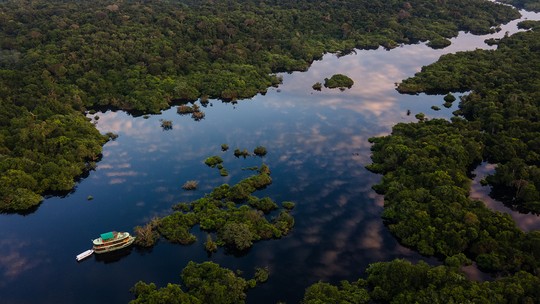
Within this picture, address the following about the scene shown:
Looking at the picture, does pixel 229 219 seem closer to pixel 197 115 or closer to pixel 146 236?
pixel 146 236

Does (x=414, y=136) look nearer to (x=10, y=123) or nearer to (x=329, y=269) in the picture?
(x=329, y=269)

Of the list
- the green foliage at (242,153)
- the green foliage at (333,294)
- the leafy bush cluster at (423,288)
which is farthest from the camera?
the green foliage at (242,153)

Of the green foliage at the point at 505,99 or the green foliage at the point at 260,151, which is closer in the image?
the green foliage at the point at 505,99

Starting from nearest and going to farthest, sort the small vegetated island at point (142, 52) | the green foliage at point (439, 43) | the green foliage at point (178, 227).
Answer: the green foliage at point (178, 227), the small vegetated island at point (142, 52), the green foliage at point (439, 43)

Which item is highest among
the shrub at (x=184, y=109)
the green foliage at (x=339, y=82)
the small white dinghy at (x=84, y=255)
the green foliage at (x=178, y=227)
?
A: the green foliage at (x=339, y=82)

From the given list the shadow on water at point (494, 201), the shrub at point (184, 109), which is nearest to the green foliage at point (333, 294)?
the shadow on water at point (494, 201)

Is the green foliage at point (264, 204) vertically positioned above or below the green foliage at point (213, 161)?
below

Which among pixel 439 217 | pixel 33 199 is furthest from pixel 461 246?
pixel 33 199

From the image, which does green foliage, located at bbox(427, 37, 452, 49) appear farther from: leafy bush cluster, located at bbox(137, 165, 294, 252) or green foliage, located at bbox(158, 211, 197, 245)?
green foliage, located at bbox(158, 211, 197, 245)

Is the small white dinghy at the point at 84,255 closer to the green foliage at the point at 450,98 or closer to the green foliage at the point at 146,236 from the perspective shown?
the green foliage at the point at 146,236
